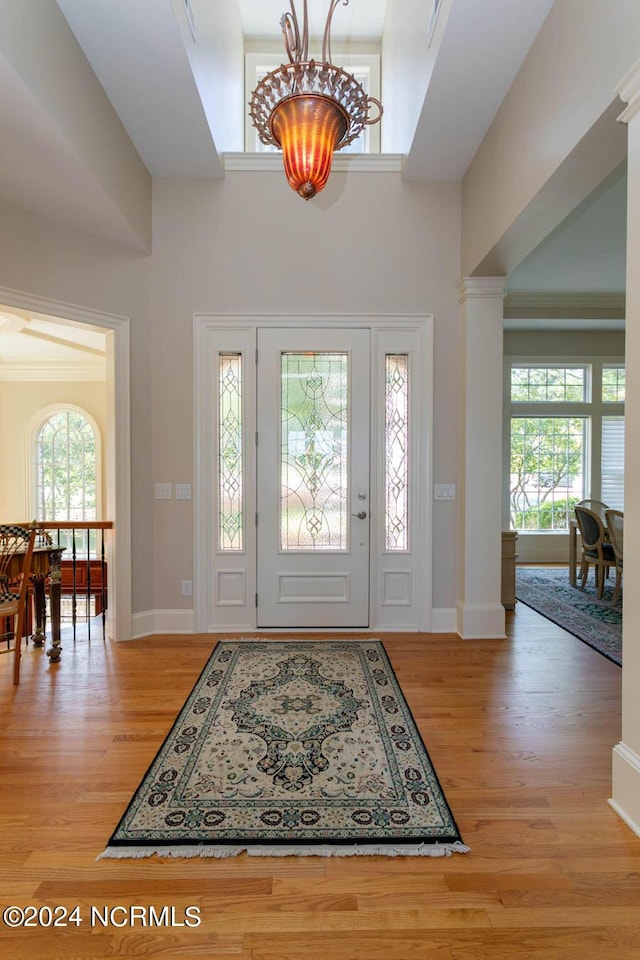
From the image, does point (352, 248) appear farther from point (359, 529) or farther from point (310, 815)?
point (310, 815)

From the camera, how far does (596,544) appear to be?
17.3 ft

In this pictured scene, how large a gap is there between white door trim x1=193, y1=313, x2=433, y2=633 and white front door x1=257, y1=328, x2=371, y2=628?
0.27ft

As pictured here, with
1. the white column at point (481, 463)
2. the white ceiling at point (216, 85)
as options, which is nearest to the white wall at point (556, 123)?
the white ceiling at point (216, 85)

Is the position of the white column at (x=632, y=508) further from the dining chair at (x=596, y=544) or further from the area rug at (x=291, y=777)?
the dining chair at (x=596, y=544)

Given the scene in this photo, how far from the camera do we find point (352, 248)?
405 centimetres

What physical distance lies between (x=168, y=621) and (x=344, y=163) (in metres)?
3.94

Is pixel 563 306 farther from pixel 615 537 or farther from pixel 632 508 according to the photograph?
pixel 632 508

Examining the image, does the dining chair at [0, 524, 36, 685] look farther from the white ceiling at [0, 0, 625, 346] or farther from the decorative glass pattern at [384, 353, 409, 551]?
the decorative glass pattern at [384, 353, 409, 551]

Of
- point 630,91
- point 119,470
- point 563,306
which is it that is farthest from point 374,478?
point 563,306

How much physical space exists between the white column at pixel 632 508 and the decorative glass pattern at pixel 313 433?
94.0 inches

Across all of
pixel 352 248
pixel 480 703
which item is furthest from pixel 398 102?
pixel 480 703

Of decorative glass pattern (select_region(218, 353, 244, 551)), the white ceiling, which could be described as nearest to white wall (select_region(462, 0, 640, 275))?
the white ceiling

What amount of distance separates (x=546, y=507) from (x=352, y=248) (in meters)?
5.19

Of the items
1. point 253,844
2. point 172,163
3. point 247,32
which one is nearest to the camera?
point 253,844
